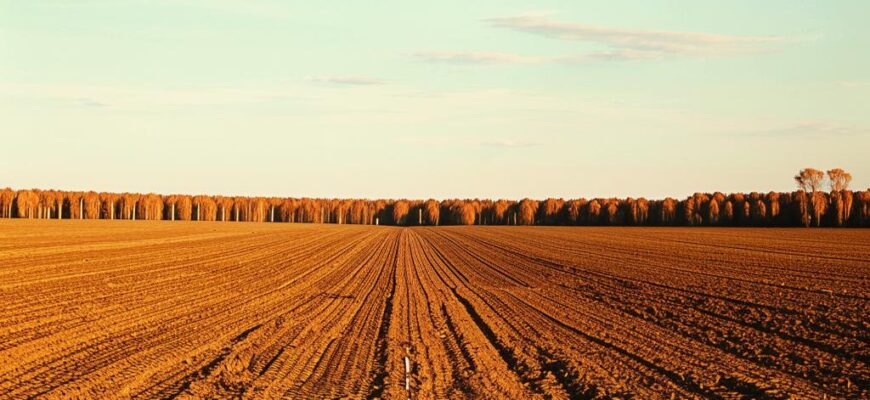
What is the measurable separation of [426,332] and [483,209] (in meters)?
135

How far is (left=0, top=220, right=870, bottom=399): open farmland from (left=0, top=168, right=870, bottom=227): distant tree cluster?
3045 inches

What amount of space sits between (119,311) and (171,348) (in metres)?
4.34

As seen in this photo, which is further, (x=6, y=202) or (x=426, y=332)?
(x=6, y=202)

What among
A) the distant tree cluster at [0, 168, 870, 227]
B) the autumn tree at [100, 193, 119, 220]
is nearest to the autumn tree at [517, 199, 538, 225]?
the distant tree cluster at [0, 168, 870, 227]

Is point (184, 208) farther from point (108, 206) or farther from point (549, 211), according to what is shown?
point (549, 211)

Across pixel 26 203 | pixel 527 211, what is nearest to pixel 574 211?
pixel 527 211

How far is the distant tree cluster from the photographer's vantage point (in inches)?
3868

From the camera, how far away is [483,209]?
486 ft

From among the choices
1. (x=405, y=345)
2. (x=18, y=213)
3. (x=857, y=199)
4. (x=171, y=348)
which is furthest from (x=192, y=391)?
(x=18, y=213)

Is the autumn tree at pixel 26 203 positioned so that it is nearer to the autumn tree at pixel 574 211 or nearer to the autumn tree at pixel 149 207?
the autumn tree at pixel 149 207

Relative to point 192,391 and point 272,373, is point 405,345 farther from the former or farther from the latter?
point 192,391

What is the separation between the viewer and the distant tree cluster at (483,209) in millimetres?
98250

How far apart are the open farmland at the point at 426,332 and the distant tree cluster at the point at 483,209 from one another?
3045 inches

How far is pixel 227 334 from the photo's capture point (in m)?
13.1
